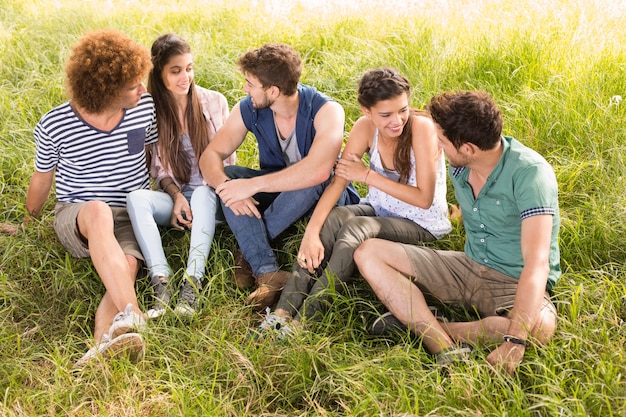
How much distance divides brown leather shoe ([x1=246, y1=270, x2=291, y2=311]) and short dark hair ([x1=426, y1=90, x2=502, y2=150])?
1.15 meters

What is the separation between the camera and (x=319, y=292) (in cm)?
337

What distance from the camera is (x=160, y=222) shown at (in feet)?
13.1

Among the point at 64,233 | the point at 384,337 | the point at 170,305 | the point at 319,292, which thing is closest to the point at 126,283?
the point at 170,305

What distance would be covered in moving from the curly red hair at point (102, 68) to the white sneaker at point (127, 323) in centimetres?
110

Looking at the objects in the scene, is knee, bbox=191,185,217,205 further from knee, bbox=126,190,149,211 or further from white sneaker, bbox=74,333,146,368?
white sneaker, bbox=74,333,146,368

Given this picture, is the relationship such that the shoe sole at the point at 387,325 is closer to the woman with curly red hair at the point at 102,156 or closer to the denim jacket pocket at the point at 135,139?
the woman with curly red hair at the point at 102,156

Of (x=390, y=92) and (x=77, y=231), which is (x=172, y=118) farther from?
(x=390, y=92)

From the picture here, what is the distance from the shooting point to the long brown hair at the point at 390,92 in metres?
3.46

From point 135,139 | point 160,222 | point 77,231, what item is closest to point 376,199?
point 160,222

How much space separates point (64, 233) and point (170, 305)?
0.69m

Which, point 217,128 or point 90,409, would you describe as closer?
point 90,409

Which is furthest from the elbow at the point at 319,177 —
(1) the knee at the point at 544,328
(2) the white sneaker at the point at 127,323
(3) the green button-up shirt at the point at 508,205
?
(1) the knee at the point at 544,328

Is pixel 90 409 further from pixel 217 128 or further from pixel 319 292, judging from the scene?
pixel 217 128

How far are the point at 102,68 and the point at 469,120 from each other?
6.02 feet
